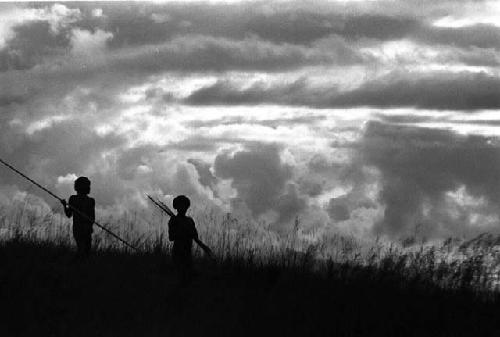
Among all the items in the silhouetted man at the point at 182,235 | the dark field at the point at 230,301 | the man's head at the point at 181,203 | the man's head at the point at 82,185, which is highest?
the man's head at the point at 82,185

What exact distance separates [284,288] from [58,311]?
303 cm

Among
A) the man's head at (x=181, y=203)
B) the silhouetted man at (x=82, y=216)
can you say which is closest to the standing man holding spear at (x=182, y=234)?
the man's head at (x=181, y=203)

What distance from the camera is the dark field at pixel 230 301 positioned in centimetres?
866

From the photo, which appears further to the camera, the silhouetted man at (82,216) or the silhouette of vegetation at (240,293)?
the silhouetted man at (82,216)

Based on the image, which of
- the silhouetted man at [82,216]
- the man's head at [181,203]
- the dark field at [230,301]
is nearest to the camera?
the dark field at [230,301]

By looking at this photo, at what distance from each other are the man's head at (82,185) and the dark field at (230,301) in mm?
1182

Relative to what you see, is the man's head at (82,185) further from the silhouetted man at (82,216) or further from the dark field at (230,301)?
the dark field at (230,301)

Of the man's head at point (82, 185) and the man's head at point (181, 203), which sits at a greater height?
the man's head at point (82, 185)

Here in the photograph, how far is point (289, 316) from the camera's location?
9062 mm

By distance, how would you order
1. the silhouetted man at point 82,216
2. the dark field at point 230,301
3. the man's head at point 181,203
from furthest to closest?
1. the silhouetted man at point 82,216
2. the man's head at point 181,203
3. the dark field at point 230,301

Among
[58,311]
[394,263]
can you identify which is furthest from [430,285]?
[58,311]

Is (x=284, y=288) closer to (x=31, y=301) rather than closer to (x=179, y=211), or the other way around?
(x=179, y=211)

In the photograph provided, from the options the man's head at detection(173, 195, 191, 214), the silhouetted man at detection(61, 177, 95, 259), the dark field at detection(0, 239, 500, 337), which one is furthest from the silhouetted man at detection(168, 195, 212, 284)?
the silhouetted man at detection(61, 177, 95, 259)

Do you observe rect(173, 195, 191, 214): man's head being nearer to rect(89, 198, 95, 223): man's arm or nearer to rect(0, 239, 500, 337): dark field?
rect(0, 239, 500, 337): dark field
